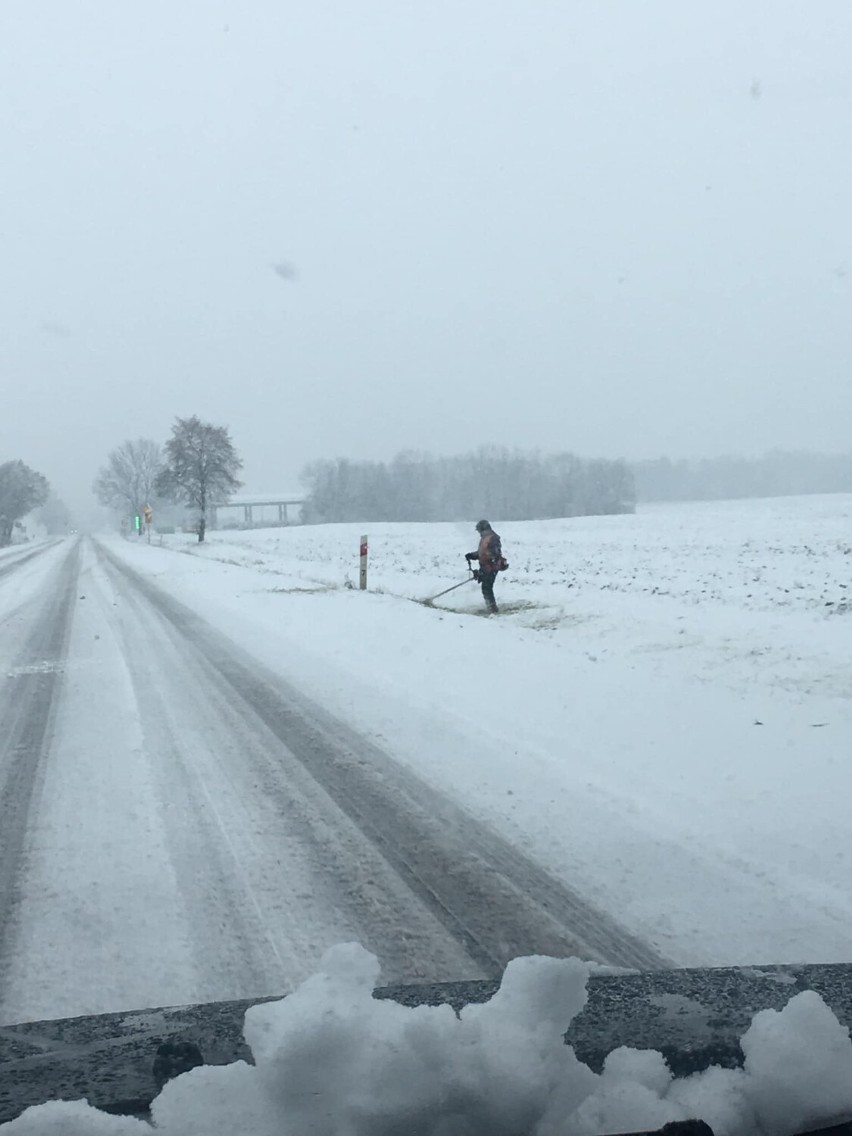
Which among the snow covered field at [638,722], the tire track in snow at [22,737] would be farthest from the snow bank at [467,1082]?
the tire track in snow at [22,737]

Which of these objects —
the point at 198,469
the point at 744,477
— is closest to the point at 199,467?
the point at 198,469

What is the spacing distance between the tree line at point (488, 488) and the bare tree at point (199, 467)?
9.25 m

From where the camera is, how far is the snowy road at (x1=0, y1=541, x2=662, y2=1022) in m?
3.42

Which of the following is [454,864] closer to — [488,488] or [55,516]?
[488,488]

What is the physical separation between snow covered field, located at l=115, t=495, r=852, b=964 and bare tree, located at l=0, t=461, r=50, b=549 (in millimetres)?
73002

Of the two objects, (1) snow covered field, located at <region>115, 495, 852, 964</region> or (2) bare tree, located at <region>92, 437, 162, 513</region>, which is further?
(2) bare tree, located at <region>92, 437, 162, 513</region>

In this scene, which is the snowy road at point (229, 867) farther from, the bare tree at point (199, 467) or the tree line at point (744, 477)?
the tree line at point (744, 477)

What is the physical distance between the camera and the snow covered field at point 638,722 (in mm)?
4148

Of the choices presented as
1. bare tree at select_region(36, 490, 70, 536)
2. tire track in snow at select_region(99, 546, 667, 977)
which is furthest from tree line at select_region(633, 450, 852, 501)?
bare tree at select_region(36, 490, 70, 536)

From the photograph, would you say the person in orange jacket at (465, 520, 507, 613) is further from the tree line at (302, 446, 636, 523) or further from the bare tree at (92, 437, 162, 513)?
the bare tree at (92, 437, 162, 513)

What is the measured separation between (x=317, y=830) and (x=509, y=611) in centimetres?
1045

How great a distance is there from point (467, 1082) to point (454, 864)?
8.13 ft

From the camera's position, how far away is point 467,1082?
1986 millimetres

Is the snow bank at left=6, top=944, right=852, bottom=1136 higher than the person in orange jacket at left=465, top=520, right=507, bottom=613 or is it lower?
lower
